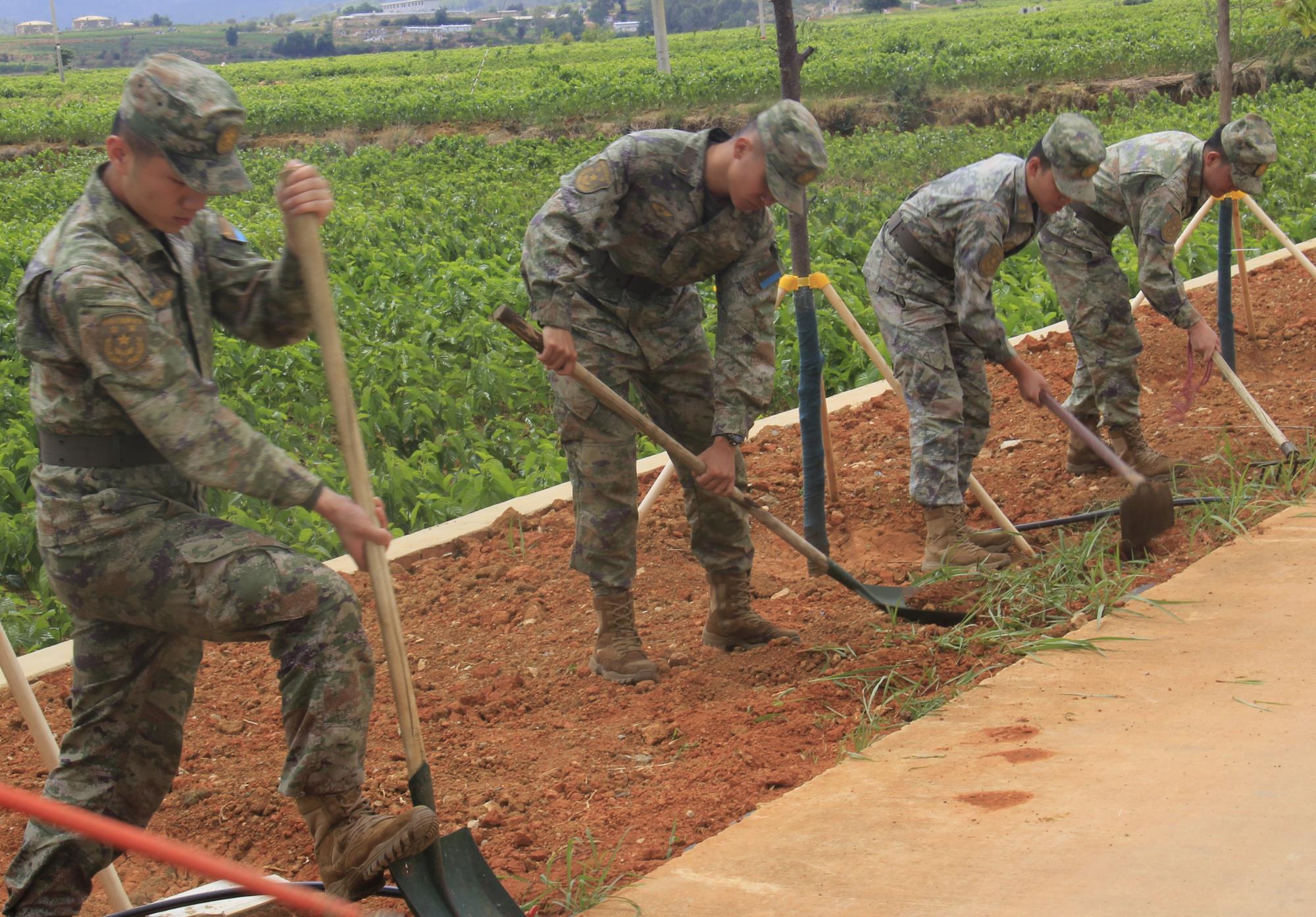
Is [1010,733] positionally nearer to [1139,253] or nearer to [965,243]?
[965,243]

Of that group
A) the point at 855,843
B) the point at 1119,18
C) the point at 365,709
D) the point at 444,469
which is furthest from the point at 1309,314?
the point at 1119,18

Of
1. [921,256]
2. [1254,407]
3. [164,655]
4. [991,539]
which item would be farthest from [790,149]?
[1254,407]

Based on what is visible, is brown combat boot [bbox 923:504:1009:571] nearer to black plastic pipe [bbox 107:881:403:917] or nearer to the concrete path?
the concrete path

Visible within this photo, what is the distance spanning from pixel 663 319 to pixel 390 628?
1.75 meters

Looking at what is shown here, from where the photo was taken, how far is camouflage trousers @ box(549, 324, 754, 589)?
4.20 metres

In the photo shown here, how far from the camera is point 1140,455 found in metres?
5.97

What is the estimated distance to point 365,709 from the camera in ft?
9.45

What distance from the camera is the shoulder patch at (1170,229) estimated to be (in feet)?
18.1

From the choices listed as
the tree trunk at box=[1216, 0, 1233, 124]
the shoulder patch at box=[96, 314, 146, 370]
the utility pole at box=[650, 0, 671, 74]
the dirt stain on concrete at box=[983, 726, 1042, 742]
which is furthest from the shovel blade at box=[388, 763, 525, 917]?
the utility pole at box=[650, 0, 671, 74]

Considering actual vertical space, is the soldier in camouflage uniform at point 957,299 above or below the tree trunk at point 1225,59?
below

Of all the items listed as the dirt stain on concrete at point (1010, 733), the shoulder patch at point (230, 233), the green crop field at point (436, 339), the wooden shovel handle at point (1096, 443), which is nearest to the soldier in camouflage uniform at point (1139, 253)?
the wooden shovel handle at point (1096, 443)

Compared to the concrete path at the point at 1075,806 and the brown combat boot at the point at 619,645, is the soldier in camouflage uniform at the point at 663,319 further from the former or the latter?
the concrete path at the point at 1075,806

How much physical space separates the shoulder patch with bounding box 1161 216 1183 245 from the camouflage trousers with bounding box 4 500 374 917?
156 inches

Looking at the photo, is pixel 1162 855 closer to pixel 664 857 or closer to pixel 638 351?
pixel 664 857
